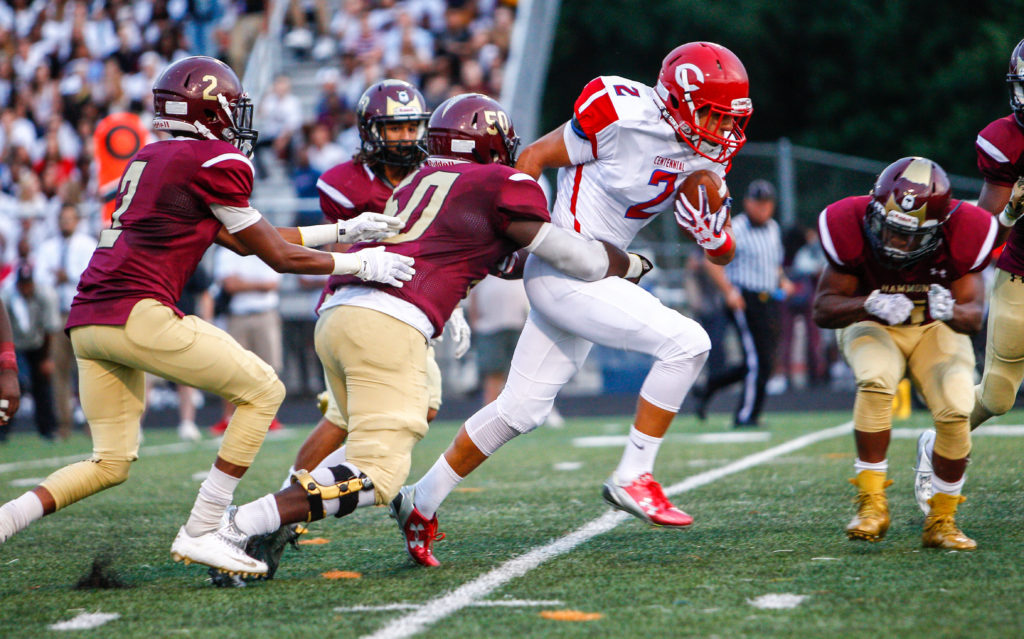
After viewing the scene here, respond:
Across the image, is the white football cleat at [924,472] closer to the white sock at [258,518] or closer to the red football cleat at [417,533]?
the red football cleat at [417,533]

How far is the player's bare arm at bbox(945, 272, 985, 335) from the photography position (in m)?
4.20

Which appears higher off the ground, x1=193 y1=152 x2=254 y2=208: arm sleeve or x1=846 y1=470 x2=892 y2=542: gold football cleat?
x1=193 y1=152 x2=254 y2=208: arm sleeve

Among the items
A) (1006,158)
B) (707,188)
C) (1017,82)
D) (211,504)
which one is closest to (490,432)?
(211,504)

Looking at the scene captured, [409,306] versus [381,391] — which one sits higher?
[409,306]

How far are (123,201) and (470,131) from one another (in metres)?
1.21

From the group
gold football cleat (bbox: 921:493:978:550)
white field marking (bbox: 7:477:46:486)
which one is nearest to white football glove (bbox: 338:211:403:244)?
gold football cleat (bbox: 921:493:978:550)

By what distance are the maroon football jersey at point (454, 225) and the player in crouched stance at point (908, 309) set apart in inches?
46.0

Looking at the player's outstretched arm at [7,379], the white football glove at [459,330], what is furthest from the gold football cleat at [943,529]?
the player's outstretched arm at [7,379]

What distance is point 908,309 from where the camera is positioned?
13.7ft

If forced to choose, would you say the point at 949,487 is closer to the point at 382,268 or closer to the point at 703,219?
the point at 703,219

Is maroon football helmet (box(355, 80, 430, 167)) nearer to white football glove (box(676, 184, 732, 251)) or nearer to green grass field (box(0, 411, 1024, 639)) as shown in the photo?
white football glove (box(676, 184, 732, 251))

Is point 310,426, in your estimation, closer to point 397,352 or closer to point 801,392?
point 801,392

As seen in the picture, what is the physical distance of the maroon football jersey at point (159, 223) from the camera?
393 centimetres

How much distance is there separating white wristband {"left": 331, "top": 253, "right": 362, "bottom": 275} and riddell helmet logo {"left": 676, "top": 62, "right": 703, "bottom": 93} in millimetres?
1391
